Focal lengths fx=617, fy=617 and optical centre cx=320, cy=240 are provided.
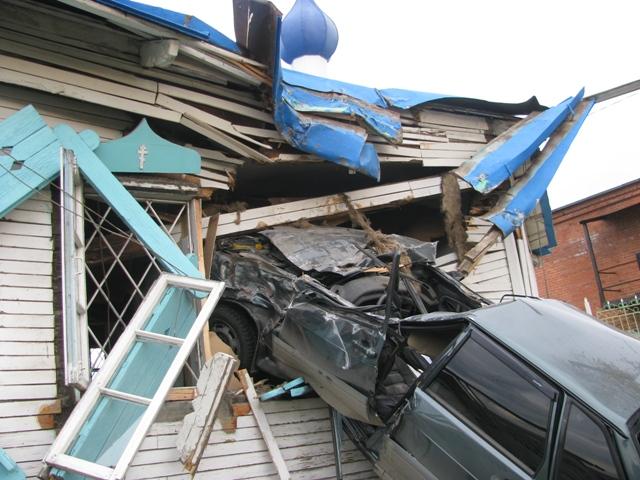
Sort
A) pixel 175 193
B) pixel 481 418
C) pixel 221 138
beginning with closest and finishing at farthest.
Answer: pixel 481 418, pixel 175 193, pixel 221 138

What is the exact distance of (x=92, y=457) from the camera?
14.4 ft

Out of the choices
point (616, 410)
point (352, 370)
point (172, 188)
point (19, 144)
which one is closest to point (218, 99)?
point (172, 188)

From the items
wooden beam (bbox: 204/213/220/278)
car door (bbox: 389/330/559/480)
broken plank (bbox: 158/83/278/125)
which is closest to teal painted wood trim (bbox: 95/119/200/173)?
broken plank (bbox: 158/83/278/125)

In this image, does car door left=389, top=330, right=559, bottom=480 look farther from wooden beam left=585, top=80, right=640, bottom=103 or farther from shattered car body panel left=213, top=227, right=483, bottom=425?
wooden beam left=585, top=80, right=640, bottom=103

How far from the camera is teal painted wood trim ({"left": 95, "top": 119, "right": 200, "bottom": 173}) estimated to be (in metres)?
6.16

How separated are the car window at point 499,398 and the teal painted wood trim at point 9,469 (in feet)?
9.74

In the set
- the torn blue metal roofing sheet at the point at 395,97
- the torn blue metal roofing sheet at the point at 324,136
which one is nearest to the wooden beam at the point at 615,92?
the torn blue metal roofing sheet at the point at 395,97

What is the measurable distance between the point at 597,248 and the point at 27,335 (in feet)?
69.9

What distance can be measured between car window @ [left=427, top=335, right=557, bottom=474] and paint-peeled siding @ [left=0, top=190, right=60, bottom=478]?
10.1 ft

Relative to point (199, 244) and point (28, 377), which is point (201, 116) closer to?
point (199, 244)

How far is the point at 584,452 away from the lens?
351cm

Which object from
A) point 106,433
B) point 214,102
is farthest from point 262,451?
point 214,102

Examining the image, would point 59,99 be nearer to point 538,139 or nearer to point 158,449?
point 158,449

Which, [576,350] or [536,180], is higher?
[536,180]
